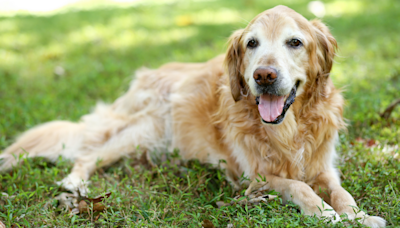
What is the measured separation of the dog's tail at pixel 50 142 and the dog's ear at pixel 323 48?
8.44 ft

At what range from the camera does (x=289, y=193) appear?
8.95 feet

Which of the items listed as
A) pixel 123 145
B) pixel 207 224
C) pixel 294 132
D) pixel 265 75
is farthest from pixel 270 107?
pixel 123 145

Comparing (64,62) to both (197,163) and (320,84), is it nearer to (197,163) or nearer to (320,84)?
(197,163)

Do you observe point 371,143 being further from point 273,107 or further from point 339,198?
point 273,107

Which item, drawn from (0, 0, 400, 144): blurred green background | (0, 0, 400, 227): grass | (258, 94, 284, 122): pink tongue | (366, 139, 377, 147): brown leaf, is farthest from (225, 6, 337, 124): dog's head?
(366, 139, 377, 147): brown leaf

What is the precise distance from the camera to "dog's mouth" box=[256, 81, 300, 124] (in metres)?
2.70

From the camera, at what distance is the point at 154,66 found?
19.7 ft

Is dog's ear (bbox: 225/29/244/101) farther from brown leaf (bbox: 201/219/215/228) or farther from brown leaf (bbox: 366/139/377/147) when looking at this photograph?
brown leaf (bbox: 366/139/377/147)

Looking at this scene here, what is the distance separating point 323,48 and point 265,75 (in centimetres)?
79

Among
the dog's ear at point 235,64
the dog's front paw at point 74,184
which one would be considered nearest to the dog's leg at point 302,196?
the dog's ear at point 235,64

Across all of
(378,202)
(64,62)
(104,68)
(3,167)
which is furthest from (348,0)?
(3,167)

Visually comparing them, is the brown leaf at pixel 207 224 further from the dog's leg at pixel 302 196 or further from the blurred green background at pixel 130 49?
the blurred green background at pixel 130 49

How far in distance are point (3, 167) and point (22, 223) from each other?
1.00 metres

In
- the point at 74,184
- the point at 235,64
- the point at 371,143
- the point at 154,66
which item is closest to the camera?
the point at 235,64
